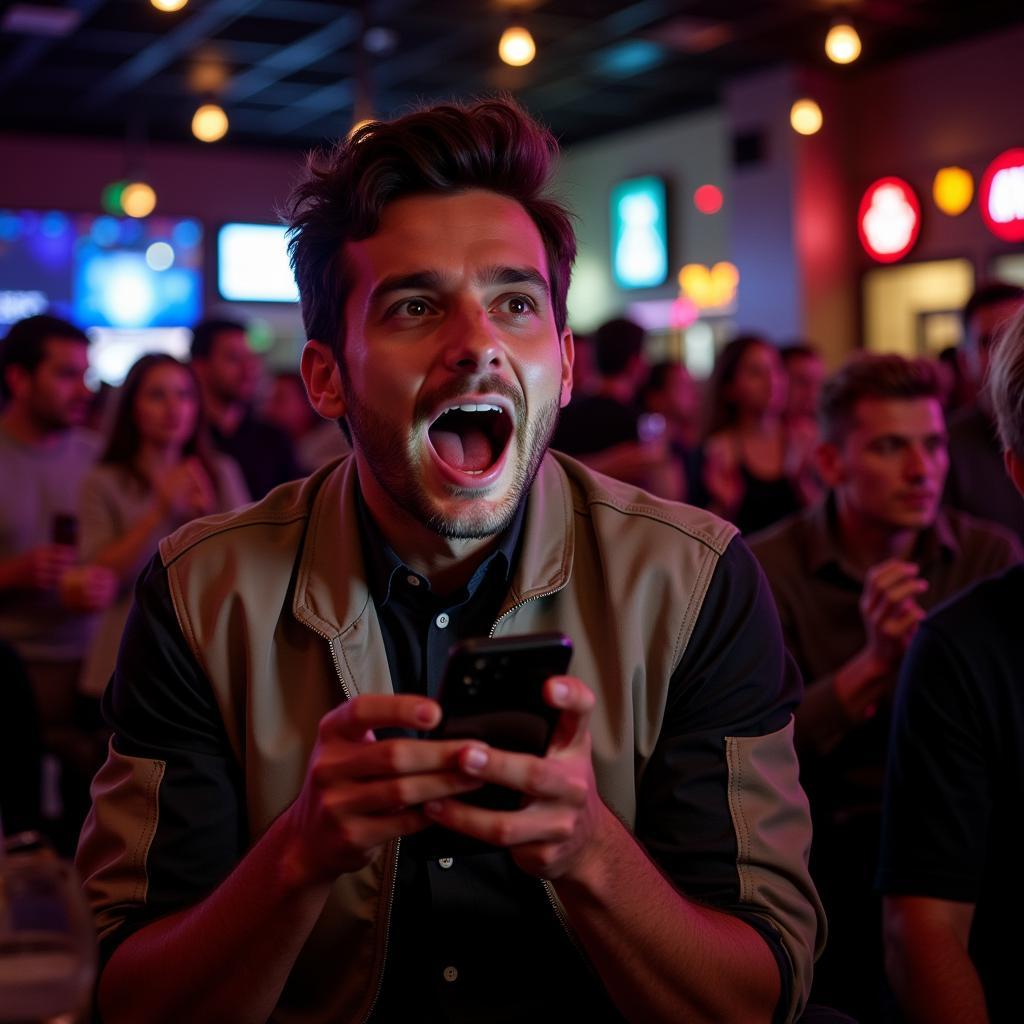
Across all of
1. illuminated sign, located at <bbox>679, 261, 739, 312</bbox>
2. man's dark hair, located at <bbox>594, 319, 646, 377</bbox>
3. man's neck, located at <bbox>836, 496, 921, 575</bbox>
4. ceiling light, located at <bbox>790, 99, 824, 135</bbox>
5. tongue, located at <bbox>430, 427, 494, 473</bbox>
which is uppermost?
ceiling light, located at <bbox>790, 99, 824, 135</bbox>

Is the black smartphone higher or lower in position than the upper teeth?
lower

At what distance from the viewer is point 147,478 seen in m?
4.20

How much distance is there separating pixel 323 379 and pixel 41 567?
237 cm

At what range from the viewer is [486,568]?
5.51ft

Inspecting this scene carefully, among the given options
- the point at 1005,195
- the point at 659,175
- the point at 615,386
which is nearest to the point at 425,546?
the point at 615,386

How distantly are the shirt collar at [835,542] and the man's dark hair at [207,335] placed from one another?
338 centimetres

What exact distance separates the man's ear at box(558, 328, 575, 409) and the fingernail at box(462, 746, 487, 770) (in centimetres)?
74

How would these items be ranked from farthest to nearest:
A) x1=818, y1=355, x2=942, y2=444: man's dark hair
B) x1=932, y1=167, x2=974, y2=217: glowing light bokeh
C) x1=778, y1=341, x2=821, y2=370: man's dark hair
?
x1=932, y1=167, x2=974, y2=217: glowing light bokeh
x1=778, y1=341, x2=821, y2=370: man's dark hair
x1=818, y1=355, x2=942, y2=444: man's dark hair

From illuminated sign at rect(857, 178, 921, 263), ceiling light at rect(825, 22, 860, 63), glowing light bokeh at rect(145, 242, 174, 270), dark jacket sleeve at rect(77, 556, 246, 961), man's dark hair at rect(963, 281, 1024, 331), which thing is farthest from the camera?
glowing light bokeh at rect(145, 242, 174, 270)

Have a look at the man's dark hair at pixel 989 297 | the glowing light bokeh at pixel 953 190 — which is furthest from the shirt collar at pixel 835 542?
the glowing light bokeh at pixel 953 190

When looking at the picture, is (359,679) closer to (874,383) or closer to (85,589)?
(874,383)

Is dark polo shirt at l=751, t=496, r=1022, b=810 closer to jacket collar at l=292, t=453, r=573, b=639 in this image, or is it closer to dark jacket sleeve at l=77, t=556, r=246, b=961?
jacket collar at l=292, t=453, r=573, b=639

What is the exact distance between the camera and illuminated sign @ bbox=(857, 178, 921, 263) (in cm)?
904

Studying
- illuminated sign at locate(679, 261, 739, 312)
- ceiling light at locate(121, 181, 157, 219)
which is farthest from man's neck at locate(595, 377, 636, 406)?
ceiling light at locate(121, 181, 157, 219)
